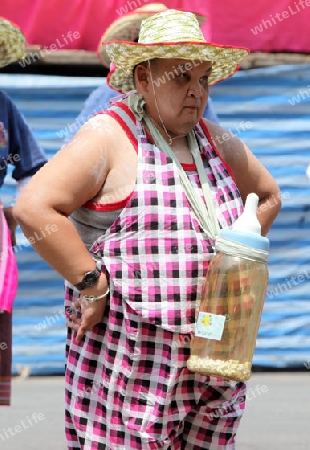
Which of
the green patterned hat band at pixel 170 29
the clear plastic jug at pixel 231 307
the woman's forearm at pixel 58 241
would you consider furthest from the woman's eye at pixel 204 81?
the woman's forearm at pixel 58 241

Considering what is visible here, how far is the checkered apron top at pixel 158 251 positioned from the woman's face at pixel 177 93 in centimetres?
14

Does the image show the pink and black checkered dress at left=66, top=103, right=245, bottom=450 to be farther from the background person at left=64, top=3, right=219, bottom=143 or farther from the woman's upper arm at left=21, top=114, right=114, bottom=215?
the background person at left=64, top=3, right=219, bottom=143

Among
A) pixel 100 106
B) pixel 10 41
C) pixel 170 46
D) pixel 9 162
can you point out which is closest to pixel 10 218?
pixel 9 162

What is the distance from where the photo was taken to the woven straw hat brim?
299 cm

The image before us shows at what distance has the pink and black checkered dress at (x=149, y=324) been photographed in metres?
2.92

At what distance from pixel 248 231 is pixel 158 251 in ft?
0.87

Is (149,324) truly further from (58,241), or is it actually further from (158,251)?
(58,241)

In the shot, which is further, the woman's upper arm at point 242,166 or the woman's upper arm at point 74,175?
the woman's upper arm at point 242,166

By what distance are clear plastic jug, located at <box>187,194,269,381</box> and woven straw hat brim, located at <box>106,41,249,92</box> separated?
529mm

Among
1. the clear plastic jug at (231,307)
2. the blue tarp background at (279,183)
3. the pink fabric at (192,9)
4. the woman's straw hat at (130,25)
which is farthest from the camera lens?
the blue tarp background at (279,183)

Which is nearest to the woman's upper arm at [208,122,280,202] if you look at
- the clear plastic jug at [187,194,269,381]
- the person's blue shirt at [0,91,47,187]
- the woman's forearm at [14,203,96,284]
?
the clear plastic jug at [187,194,269,381]

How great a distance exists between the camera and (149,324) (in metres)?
2.92

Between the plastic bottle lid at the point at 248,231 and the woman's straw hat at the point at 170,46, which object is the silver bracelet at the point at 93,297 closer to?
the plastic bottle lid at the point at 248,231

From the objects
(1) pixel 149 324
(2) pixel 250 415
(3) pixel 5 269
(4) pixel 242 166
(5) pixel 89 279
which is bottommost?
(2) pixel 250 415
